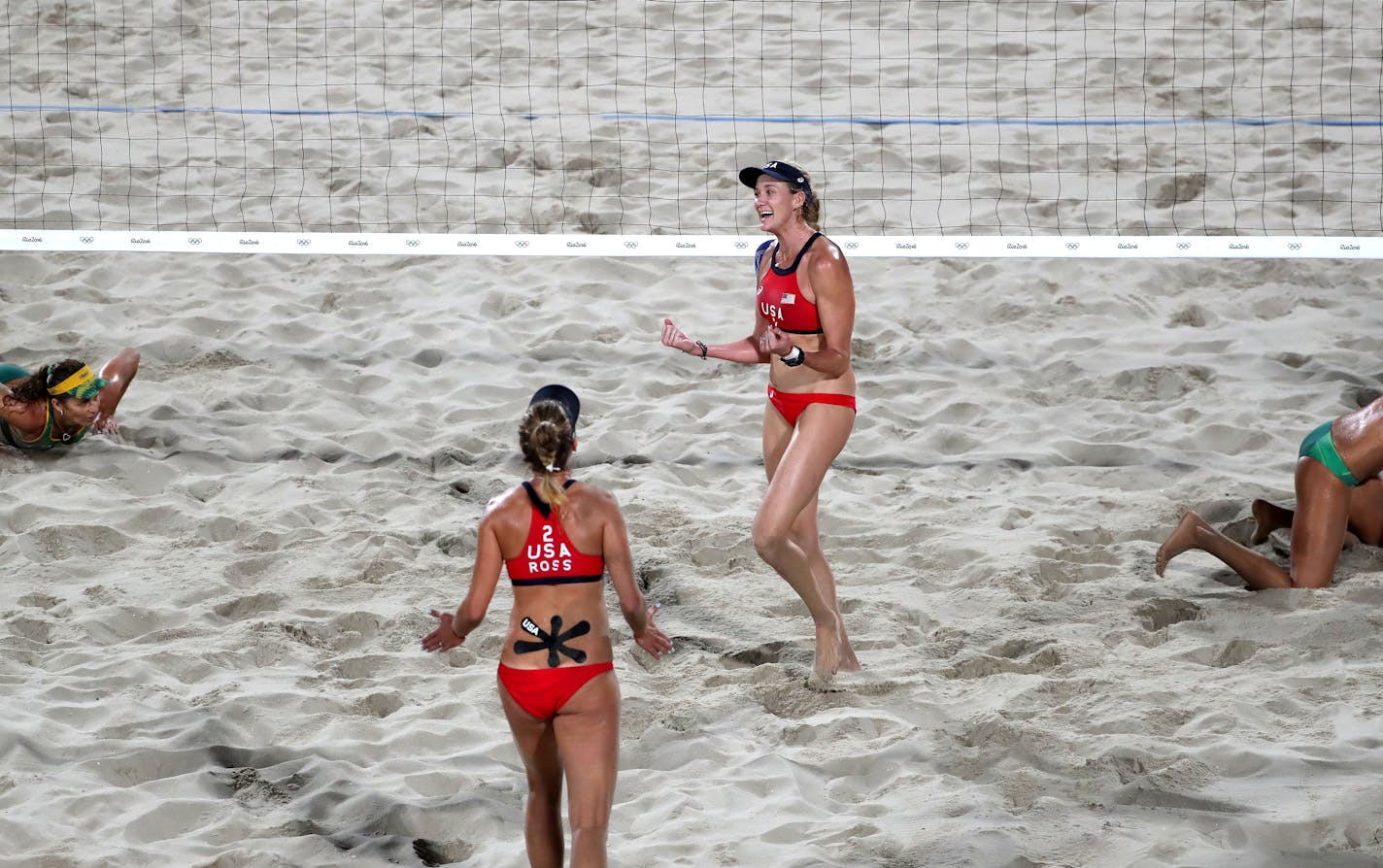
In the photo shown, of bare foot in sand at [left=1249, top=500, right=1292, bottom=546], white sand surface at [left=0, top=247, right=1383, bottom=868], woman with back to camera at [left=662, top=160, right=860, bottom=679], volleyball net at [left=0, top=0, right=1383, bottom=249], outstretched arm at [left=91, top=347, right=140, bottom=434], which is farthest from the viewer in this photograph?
volleyball net at [left=0, top=0, right=1383, bottom=249]

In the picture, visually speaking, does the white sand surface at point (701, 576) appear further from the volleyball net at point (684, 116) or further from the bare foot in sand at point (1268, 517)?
the volleyball net at point (684, 116)

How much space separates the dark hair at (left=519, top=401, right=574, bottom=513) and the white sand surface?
1.13 meters

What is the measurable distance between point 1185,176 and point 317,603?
5871mm

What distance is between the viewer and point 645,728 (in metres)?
4.76

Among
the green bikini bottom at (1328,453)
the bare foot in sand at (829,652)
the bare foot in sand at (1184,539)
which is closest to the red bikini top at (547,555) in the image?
the bare foot in sand at (829,652)

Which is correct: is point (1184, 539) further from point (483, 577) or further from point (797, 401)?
point (483, 577)

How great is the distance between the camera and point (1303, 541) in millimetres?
5441

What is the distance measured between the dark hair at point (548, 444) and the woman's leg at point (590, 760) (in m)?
0.45

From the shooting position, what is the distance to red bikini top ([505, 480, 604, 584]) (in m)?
3.52

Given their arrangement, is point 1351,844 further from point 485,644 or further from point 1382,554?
point 485,644

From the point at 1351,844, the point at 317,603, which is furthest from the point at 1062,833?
the point at 317,603

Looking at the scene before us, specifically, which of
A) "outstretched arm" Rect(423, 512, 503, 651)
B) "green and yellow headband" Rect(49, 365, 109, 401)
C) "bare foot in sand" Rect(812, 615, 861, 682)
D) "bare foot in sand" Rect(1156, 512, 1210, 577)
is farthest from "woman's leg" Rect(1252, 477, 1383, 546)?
"green and yellow headband" Rect(49, 365, 109, 401)

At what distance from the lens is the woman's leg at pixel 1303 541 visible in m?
5.41

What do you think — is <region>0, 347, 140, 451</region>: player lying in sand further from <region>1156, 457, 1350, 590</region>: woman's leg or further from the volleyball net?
<region>1156, 457, 1350, 590</region>: woman's leg
